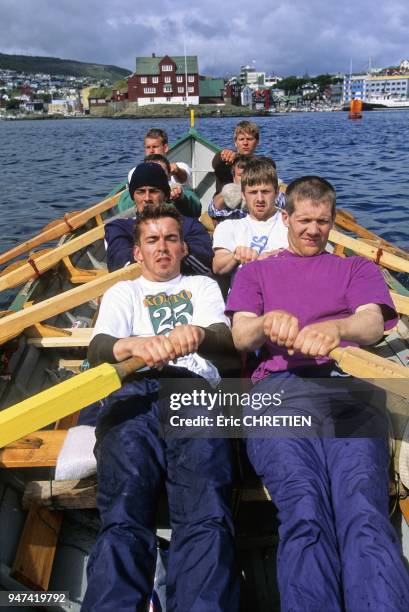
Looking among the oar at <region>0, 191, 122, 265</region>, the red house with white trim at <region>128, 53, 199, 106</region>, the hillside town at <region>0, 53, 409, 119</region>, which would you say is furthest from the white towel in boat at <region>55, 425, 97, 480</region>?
the red house with white trim at <region>128, 53, 199, 106</region>

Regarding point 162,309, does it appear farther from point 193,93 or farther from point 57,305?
point 193,93

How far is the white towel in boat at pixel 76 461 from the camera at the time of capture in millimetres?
2982

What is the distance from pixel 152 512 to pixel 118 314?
1255 mm

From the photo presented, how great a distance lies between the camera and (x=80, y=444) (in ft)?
10.3

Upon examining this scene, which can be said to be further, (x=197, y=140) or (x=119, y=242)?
(x=197, y=140)

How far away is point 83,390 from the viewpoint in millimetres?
2455

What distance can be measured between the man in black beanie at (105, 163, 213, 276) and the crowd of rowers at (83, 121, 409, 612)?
49.3 inches

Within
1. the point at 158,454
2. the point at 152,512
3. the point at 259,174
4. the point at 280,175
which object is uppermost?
the point at 259,174

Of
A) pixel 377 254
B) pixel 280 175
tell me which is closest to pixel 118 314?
pixel 377 254

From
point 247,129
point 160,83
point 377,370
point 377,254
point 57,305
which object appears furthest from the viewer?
point 160,83

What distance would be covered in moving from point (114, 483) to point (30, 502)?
805 mm

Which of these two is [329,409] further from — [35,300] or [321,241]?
[35,300]

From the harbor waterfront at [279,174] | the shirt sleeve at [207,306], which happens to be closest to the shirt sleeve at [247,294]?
the shirt sleeve at [207,306]

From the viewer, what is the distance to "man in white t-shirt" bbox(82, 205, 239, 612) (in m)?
2.21
